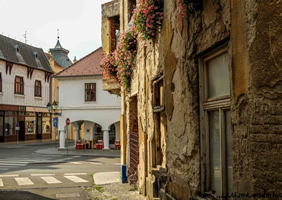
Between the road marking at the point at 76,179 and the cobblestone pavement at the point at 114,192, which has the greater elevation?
the cobblestone pavement at the point at 114,192

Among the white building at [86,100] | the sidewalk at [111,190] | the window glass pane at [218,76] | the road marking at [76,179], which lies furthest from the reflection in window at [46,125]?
the window glass pane at [218,76]

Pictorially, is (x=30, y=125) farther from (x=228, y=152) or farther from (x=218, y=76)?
(x=228, y=152)

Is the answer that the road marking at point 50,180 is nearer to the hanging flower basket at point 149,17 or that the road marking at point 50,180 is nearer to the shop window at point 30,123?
the hanging flower basket at point 149,17

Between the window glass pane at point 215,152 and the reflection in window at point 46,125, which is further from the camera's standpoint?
the reflection in window at point 46,125

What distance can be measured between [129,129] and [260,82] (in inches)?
332

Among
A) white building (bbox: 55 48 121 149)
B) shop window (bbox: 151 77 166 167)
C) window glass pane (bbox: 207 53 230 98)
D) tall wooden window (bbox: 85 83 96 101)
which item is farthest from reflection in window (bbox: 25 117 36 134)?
window glass pane (bbox: 207 53 230 98)

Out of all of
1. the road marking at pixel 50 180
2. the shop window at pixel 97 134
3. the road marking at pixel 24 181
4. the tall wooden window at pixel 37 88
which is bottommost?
the road marking at pixel 50 180

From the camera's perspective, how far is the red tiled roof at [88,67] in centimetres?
2845

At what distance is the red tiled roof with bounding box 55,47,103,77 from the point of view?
28453 millimetres

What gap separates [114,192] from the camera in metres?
9.95

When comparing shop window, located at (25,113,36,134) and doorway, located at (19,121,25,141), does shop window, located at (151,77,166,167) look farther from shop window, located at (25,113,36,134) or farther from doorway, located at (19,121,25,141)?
shop window, located at (25,113,36,134)

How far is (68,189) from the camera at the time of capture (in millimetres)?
11211

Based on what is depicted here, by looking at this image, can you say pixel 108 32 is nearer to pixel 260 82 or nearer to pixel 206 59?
pixel 206 59

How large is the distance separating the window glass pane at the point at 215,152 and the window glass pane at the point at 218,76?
229 mm
